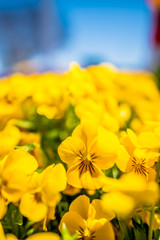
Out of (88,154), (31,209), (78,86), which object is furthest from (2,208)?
(78,86)

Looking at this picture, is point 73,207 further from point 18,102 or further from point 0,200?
point 18,102

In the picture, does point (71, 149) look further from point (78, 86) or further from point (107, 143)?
point (78, 86)

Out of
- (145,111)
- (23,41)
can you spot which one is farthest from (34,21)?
(145,111)

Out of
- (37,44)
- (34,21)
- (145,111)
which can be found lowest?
(37,44)

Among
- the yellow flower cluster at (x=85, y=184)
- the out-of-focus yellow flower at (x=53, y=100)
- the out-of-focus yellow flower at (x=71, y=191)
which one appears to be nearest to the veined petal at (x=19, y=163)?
the yellow flower cluster at (x=85, y=184)

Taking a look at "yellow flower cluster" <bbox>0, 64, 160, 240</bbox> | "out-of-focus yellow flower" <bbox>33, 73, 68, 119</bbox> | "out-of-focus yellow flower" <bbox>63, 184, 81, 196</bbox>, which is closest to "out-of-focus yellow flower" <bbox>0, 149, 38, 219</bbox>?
"yellow flower cluster" <bbox>0, 64, 160, 240</bbox>

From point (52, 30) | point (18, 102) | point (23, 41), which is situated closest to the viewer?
point (18, 102)

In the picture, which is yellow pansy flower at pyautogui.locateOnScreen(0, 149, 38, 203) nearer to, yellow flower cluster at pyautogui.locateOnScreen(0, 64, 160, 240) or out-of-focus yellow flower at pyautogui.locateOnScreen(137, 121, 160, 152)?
yellow flower cluster at pyautogui.locateOnScreen(0, 64, 160, 240)
